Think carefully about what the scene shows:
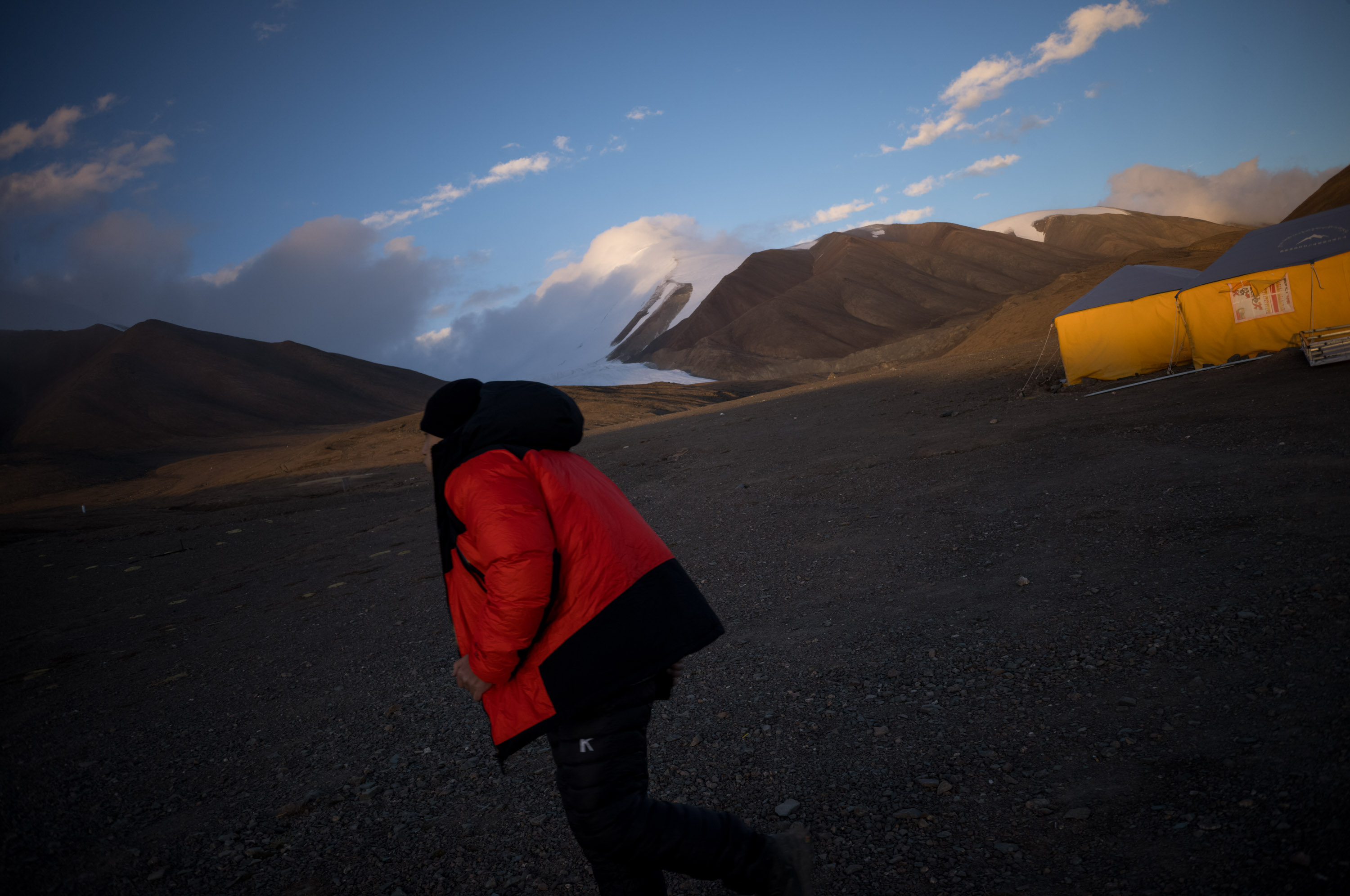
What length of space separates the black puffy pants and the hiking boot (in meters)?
0.07

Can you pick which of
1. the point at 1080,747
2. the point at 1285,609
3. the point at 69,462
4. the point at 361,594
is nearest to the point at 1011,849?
the point at 1080,747

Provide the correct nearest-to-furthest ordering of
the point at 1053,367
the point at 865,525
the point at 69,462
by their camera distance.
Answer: the point at 865,525 < the point at 1053,367 < the point at 69,462

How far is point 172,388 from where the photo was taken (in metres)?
64.8

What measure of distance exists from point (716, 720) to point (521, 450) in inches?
88.1

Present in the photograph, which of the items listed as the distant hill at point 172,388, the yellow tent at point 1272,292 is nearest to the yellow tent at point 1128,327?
→ the yellow tent at point 1272,292

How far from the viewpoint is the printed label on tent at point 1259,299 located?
1262cm

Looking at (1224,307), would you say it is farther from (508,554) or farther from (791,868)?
(508,554)

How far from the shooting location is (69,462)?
36094 mm

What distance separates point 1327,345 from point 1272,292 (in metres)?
2.34

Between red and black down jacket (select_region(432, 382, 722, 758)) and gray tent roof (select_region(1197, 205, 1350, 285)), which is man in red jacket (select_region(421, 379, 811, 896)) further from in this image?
gray tent roof (select_region(1197, 205, 1350, 285))

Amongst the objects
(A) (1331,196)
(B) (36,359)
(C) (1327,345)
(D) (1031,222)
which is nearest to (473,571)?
(C) (1327,345)

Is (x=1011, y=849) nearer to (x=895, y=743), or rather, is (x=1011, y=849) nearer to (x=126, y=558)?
(x=895, y=743)

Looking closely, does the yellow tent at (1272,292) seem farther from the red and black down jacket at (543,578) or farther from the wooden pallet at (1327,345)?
the red and black down jacket at (543,578)

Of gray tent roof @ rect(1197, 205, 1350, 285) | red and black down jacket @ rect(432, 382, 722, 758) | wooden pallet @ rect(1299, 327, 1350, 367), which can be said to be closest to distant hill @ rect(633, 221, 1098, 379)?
gray tent roof @ rect(1197, 205, 1350, 285)
